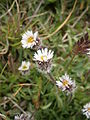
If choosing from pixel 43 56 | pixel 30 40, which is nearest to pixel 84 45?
pixel 43 56

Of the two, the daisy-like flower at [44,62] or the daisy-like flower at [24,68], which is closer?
the daisy-like flower at [44,62]

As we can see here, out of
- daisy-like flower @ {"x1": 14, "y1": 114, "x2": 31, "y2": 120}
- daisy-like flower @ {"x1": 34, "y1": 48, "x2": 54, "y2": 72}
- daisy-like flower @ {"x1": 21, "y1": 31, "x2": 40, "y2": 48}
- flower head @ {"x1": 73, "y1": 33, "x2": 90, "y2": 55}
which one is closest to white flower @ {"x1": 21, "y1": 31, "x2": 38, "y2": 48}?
daisy-like flower @ {"x1": 21, "y1": 31, "x2": 40, "y2": 48}

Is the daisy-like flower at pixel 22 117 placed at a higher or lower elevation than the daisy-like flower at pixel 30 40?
Answer: lower

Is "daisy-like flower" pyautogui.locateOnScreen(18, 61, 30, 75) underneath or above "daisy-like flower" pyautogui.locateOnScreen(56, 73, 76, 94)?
above

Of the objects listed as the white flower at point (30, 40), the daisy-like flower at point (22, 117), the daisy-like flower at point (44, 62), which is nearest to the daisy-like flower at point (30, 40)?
the white flower at point (30, 40)

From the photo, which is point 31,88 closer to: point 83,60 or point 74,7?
A: point 83,60

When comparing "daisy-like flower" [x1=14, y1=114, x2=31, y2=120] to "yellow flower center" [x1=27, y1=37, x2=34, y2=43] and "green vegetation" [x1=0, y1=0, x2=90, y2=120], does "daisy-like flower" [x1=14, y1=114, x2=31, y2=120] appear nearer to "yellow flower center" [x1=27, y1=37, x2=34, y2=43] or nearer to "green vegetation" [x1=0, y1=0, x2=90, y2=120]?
"green vegetation" [x1=0, y1=0, x2=90, y2=120]

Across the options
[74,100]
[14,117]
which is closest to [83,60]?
[74,100]

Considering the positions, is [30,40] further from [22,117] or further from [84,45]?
[22,117]

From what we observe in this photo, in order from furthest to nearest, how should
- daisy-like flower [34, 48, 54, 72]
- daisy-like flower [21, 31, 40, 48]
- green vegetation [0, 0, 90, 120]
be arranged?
green vegetation [0, 0, 90, 120] < daisy-like flower [21, 31, 40, 48] < daisy-like flower [34, 48, 54, 72]

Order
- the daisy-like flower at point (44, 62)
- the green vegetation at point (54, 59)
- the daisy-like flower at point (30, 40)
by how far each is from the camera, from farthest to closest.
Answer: the green vegetation at point (54, 59) → the daisy-like flower at point (30, 40) → the daisy-like flower at point (44, 62)

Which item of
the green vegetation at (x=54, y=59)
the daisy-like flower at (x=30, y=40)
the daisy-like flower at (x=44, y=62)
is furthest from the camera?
the green vegetation at (x=54, y=59)

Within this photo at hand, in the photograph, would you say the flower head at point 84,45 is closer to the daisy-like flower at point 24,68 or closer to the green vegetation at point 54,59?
the green vegetation at point 54,59
